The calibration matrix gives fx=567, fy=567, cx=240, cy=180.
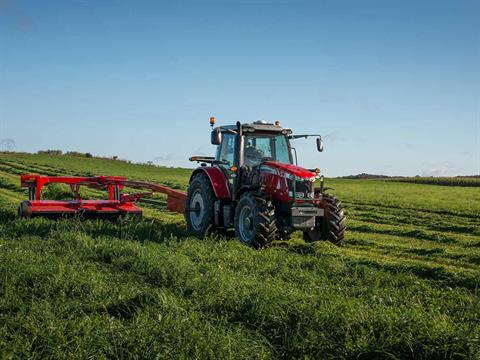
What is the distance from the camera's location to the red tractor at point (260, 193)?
9875 millimetres

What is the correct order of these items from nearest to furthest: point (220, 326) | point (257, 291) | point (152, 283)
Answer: point (220, 326), point (257, 291), point (152, 283)

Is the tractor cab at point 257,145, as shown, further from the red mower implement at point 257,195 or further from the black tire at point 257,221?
the black tire at point 257,221

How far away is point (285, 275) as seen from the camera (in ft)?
23.4

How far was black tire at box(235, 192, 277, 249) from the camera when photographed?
31.2 ft

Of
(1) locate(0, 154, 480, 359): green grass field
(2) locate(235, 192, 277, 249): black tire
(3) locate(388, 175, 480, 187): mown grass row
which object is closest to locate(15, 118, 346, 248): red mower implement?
(2) locate(235, 192, 277, 249): black tire

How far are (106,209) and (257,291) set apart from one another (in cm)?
772

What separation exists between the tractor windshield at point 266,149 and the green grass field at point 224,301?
1759 millimetres

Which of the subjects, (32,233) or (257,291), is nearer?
(257,291)

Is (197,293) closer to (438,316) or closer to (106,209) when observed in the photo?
(438,316)

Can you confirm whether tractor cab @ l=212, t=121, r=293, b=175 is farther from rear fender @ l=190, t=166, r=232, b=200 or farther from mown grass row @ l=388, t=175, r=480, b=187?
mown grass row @ l=388, t=175, r=480, b=187

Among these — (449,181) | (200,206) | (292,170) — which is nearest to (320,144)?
(292,170)

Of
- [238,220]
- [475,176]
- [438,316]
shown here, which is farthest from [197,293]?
[475,176]

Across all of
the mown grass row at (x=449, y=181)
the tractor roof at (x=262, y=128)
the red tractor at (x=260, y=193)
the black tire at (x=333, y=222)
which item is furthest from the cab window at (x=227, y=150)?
the mown grass row at (x=449, y=181)

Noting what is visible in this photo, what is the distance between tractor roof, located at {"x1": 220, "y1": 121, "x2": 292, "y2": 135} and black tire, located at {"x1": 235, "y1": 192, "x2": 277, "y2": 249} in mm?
1324
